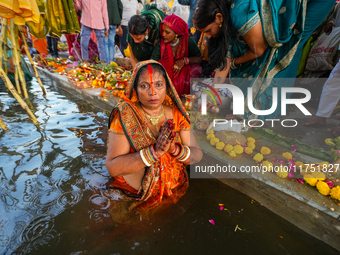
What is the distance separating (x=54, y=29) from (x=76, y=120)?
7.53 ft

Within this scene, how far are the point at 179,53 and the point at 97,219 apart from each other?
12.2ft

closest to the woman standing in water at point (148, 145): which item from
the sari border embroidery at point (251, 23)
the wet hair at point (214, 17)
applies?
the wet hair at point (214, 17)

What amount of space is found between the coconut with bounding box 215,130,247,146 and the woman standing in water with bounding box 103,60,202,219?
74 cm

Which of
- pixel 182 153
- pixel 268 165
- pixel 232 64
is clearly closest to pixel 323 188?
pixel 268 165

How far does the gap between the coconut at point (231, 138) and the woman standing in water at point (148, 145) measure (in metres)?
0.74

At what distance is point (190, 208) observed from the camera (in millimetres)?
2211

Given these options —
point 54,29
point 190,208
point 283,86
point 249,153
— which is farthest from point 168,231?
point 54,29

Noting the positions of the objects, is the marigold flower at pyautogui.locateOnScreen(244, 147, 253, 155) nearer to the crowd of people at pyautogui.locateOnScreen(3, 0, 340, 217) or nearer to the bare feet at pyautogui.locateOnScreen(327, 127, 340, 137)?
the crowd of people at pyautogui.locateOnScreen(3, 0, 340, 217)

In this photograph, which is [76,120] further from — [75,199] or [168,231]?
[168,231]

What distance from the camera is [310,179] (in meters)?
2.04

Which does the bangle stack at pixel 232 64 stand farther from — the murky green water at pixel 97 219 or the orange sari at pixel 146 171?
the murky green water at pixel 97 219

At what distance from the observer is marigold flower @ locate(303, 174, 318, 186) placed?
2.02 metres

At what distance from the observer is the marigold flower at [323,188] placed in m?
1.92

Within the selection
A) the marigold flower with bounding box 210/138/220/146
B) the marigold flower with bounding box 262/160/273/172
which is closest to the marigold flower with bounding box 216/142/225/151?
the marigold flower with bounding box 210/138/220/146
